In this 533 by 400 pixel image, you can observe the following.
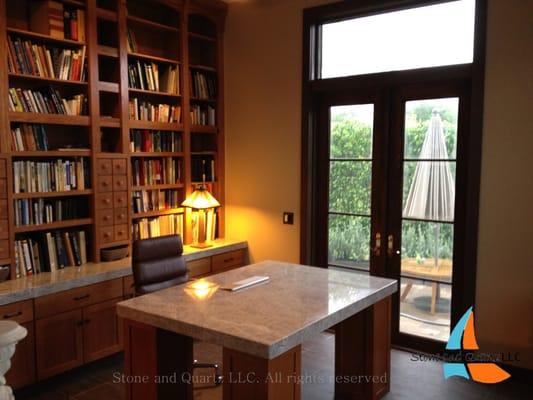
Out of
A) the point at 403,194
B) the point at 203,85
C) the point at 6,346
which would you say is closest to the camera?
the point at 6,346

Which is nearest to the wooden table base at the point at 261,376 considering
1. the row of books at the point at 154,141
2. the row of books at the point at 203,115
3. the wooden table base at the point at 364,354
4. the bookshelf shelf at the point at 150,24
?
the wooden table base at the point at 364,354

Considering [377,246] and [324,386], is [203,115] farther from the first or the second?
[324,386]

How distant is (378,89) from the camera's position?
13.7 ft

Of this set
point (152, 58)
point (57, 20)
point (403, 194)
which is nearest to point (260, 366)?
point (403, 194)

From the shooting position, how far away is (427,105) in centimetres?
397

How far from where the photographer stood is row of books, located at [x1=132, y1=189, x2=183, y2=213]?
14.5ft

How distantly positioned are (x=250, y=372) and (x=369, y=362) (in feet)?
3.74

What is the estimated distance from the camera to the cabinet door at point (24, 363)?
3.17 meters

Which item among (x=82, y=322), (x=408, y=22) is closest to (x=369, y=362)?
(x=82, y=322)

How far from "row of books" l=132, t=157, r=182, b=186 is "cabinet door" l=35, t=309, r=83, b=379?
1357mm

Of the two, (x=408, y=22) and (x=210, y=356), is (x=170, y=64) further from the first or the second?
(x=210, y=356)

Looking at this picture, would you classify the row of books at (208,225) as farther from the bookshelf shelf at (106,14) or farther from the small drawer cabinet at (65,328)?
the bookshelf shelf at (106,14)

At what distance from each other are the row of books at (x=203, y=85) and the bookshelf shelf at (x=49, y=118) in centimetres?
133

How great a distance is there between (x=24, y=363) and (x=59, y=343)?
0.27 m
